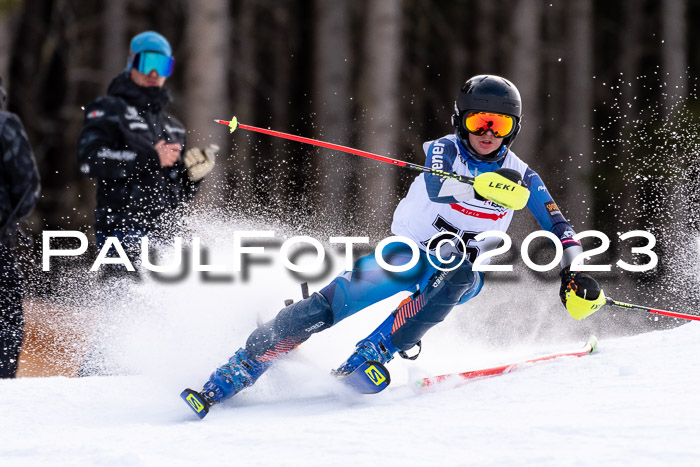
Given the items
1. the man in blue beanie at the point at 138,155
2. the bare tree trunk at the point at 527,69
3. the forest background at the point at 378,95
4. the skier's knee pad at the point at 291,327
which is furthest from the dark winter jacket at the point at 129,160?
the bare tree trunk at the point at 527,69

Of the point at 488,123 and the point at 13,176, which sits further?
the point at 13,176

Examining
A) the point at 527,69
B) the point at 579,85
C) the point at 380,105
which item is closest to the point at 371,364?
the point at 380,105

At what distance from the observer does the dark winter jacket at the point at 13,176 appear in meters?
5.02

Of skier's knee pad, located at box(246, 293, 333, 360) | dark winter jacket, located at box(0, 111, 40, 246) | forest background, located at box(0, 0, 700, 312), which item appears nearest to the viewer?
skier's knee pad, located at box(246, 293, 333, 360)

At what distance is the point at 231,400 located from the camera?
4211 mm

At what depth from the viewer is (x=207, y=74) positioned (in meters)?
10.6

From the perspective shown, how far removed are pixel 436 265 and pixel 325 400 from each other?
2.70 ft

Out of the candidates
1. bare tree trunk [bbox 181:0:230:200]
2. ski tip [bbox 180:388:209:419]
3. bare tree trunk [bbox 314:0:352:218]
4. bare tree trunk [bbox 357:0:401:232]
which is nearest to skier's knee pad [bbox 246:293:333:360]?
ski tip [bbox 180:388:209:419]

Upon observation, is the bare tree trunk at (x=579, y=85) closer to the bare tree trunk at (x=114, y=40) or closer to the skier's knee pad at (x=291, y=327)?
the bare tree trunk at (x=114, y=40)

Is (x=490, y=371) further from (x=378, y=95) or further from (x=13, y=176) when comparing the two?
(x=378, y=95)

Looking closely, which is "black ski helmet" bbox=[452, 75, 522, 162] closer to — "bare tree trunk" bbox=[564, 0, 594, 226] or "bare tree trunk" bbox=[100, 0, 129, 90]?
"bare tree trunk" bbox=[564, 0, 594, 226]

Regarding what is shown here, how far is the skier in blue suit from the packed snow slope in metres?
0.21

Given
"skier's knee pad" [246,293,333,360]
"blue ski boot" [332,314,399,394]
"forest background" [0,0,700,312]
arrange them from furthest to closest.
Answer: "forest background" [0,0,700,312], "skier's knee pad" [246,293,333,360], "blue ski boot" [332,314,399,394]

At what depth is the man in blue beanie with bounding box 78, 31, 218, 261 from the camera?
17.9 ft
